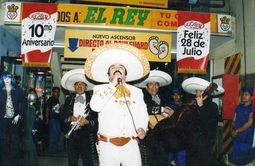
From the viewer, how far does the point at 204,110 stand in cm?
492

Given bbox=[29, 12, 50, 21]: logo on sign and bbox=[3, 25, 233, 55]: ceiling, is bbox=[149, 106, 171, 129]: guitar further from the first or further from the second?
bbox=[29, 12, 50, 21]: logo on sign

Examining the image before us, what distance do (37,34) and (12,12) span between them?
0.85m

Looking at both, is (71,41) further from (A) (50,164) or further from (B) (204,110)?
(B) (204,110)

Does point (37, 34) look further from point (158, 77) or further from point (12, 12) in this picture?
point (158, 77)

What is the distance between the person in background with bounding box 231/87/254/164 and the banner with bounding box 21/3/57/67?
14.3ft

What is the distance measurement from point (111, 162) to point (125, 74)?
104cm

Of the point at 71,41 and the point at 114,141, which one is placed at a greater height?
the point at 71,41

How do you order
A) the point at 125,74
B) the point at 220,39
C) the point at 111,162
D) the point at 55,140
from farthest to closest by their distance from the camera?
the point at 55,140 → the point at 220,39 → the point at 125,74 → the point at 111,162

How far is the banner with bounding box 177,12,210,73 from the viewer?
8.08 metres

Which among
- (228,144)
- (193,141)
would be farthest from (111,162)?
(228,144)

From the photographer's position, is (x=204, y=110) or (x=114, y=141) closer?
(x=114, y=141)

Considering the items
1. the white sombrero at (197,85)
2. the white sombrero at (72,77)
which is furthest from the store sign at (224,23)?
the white sombrero at (72,77)

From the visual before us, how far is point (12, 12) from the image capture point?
8.10 meters

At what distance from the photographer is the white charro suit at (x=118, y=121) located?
3.82 m
